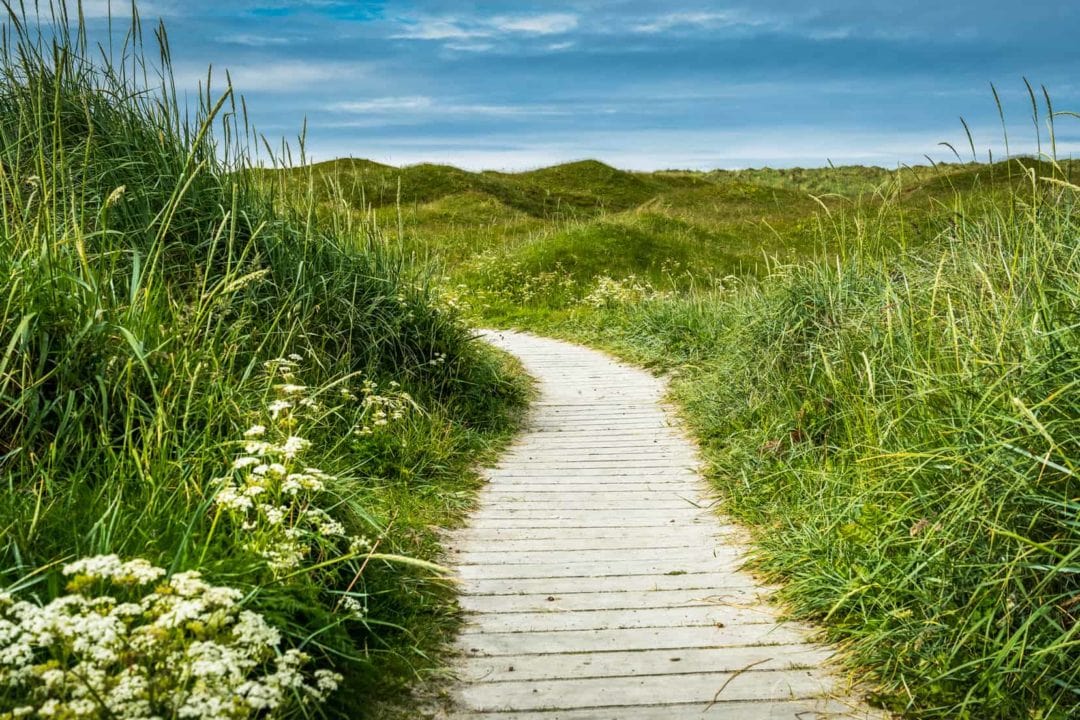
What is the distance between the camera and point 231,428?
13.2ft

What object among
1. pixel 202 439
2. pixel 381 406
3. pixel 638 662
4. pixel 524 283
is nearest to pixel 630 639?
pixel 638 662


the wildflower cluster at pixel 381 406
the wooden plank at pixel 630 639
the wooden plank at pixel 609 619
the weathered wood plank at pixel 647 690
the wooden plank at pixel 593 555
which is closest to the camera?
the weathered wood plank at pixel 647 690

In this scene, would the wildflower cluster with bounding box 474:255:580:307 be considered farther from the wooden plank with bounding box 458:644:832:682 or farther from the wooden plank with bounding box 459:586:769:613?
the wooden plank with bounding box 458:644:832:682

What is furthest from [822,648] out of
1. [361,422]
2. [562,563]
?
[361,422]

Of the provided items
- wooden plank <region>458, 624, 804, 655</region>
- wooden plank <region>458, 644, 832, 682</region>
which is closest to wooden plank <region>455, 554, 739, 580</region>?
wooden plank <region>458, 624, 804, 655</region>

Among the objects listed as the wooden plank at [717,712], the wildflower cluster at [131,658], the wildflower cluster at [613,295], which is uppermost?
the wildflower cluster at [613,295]

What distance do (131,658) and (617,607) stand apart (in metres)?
2.29

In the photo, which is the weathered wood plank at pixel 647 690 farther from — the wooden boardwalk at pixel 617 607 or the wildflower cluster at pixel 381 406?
the wildflower cluster at pixel 381 406

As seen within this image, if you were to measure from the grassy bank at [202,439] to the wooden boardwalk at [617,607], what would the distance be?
32 centimetres

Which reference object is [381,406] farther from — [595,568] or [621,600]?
[621,600]

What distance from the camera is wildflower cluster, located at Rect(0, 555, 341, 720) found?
2.09 metres

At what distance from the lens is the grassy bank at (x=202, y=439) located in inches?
91.8

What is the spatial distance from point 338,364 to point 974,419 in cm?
407

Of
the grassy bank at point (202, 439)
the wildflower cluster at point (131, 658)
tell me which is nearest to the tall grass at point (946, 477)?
the grassy bank at point (202, 439)
